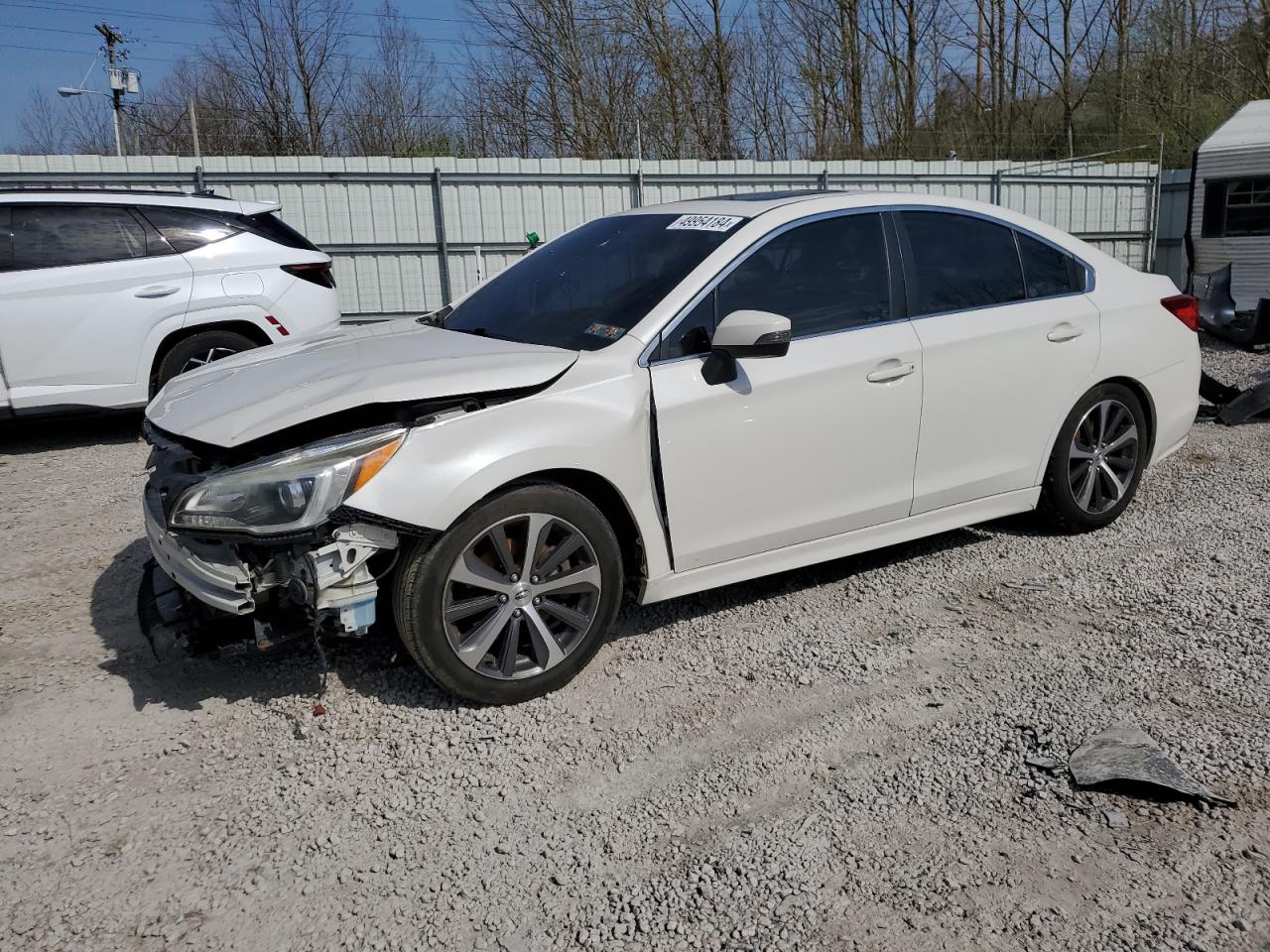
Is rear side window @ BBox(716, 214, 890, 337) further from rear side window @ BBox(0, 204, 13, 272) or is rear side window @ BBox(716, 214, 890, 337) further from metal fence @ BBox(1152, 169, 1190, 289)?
metal fence @ BBox(1152, 169, 1190, 289)

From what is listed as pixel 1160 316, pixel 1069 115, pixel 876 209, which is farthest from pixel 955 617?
pixel 1069 115

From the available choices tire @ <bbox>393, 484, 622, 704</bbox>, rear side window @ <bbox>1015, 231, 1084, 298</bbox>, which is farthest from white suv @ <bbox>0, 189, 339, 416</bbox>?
rear side window @ <bbox>1015, 231, 1084, 298</bbox>

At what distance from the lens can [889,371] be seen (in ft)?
13.7

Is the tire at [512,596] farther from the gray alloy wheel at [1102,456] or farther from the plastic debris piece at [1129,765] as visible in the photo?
the gray alloy wheel at [1102,456]

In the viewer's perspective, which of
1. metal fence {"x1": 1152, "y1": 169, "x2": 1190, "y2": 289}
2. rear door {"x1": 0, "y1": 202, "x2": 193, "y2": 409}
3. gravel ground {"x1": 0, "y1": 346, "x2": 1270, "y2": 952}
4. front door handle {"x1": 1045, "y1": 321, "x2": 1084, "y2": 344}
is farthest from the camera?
metal fence {"x1": 1152, "y1": 169, "x2": 1190, "y2": 289}

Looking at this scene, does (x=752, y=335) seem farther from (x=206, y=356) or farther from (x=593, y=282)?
(x=206, y=356)

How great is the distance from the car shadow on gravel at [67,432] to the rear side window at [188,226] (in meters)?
1.35

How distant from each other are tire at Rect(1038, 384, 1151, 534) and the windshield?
205cm

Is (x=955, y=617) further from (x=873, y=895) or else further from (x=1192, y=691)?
(x=873, y=895)

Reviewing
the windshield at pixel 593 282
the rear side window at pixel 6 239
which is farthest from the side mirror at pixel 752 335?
the rear side window at pixel 6 239

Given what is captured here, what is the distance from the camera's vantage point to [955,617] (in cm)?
424

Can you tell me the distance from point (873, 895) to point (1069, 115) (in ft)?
84.9

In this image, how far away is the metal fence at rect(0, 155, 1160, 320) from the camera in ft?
40.5

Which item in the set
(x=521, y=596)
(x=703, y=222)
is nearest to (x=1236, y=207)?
(x=703, y=222)
